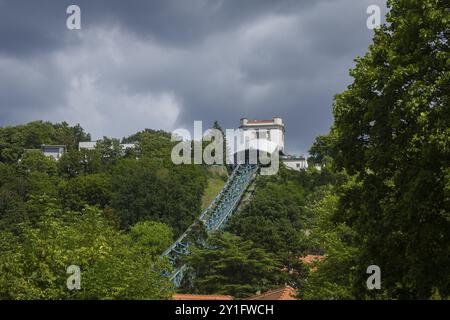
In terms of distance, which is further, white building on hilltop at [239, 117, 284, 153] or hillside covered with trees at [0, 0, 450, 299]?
white building on hilltop at [239, 117, 284, 153]

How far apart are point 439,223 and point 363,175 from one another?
3520mm

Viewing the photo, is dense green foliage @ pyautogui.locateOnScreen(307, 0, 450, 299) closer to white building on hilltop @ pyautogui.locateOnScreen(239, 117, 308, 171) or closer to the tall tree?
the tall tree

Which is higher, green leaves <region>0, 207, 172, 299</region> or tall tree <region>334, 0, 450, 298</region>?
tall tree <region>334, 0, 450, 298</region>

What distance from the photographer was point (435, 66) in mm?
18922

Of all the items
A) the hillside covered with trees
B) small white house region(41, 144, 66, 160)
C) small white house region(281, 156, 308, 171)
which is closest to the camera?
the hillside covered with trees

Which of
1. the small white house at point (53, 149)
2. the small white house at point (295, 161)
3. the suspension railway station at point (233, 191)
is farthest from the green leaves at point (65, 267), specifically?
the small white house at point (53, 149)

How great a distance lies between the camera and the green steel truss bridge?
3243 inches

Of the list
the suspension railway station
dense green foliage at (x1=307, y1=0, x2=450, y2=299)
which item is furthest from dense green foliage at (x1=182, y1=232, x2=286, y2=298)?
dense green foliage at (x1=307, y1=0, x2=450, y2=299)

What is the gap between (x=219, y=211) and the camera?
105 m

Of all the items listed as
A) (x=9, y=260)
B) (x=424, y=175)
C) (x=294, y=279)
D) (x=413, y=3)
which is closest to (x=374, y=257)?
(x=424, y=175)

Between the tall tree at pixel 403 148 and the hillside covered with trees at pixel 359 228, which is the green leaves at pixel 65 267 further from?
the tall tree at pixel 403 148

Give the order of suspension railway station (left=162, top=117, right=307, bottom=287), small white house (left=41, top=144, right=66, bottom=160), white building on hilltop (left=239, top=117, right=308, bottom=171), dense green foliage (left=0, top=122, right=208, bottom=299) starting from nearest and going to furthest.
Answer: dense green foliage (left=0, top=122, right=208, bottom=299)
suspension railway station (left=162, top=117, right=307, bottom=287)
small white house (left=41, top=144, right=66, bottom=160)
white building on hilltop (left=239, top=117, right=308, bottom=171)
